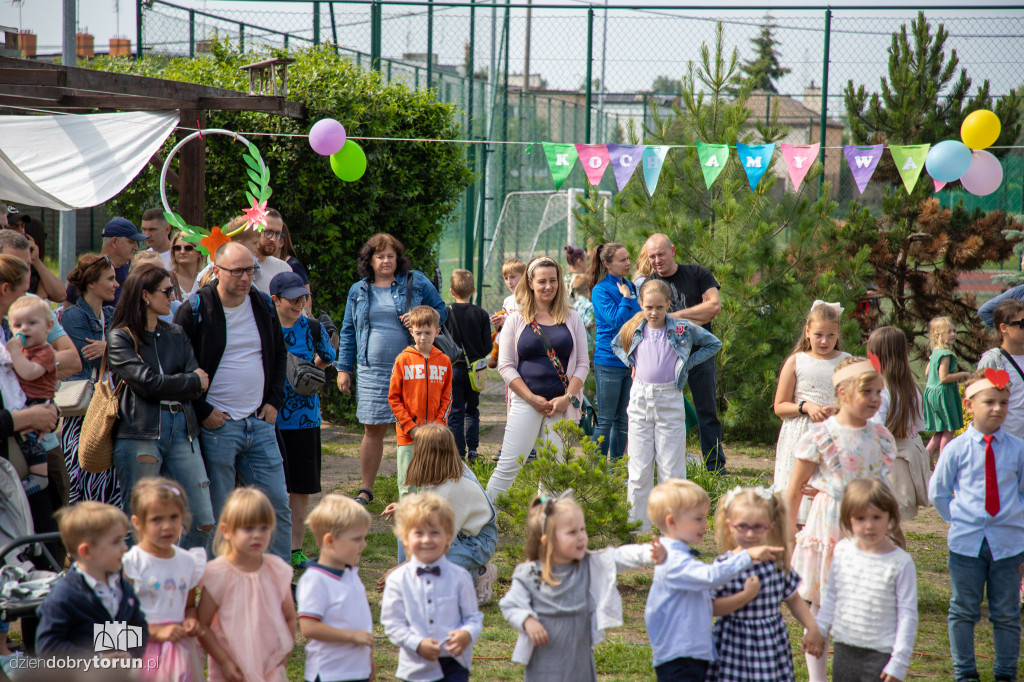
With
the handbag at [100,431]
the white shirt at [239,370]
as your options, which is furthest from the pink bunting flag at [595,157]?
the handbag at [100,431]

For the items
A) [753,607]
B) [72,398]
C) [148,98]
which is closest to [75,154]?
[148,98]

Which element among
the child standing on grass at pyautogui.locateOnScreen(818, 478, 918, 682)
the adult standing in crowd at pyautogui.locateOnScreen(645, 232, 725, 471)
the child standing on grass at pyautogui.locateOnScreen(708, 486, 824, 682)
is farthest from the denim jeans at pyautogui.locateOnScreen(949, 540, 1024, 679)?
the adult standing in crowd at pyautogui.locateOnScreen(645, 232, 725, 471)

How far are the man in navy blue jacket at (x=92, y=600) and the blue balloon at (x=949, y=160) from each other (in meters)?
6.17

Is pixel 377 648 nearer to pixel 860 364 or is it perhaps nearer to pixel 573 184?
pixel 860 364

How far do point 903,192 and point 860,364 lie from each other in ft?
19.3

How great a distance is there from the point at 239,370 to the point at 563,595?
199 centimetres

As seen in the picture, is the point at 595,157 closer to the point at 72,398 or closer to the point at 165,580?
the point at 72,398

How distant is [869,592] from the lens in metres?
3.17

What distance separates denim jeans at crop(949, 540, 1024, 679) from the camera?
372 centimetres

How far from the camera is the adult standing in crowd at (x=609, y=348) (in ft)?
20.9

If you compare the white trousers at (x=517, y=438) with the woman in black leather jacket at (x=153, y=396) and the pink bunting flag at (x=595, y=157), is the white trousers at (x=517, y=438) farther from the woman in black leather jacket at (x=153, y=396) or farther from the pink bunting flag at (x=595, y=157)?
the pink bunting flag at (x=595, y=157)

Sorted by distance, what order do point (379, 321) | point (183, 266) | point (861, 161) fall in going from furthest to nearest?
1. point (861, 161)
2. point (379, 321)
3. point (183, 266)

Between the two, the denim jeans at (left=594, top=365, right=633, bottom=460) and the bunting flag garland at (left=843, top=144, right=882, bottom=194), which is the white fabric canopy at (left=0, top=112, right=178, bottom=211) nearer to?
the denim jeans at (left=594, top=365, right=633, bottom=460)

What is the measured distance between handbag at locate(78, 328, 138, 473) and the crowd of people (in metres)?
0.05
